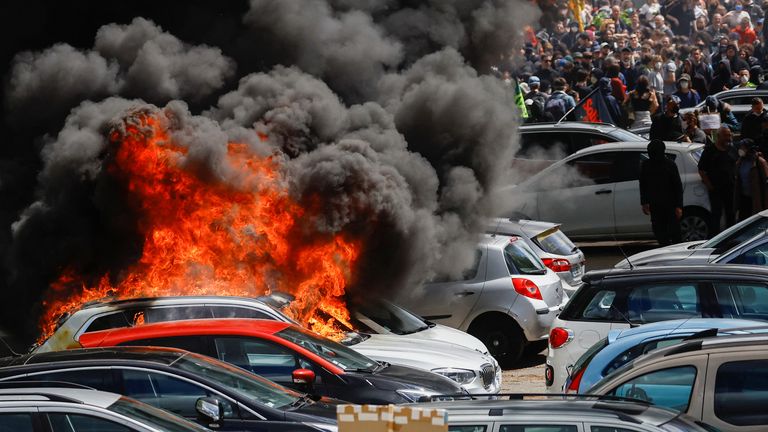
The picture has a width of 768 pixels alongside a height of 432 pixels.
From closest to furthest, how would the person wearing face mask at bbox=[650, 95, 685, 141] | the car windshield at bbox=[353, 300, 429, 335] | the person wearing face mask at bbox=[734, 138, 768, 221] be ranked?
the car windshield at bbox=[353, 300, 429, 335]
the person wearing face mask at bbox=[734, 138, 768, 221]
the person wearing face mask at bbox=[650, 95, 685, 141]

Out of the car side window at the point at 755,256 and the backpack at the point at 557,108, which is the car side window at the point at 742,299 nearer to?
the car side window at the point at 755,256

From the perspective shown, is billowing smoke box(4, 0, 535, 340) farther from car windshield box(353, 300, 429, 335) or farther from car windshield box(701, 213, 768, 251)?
car windshield box(701, 213, 768, 251)

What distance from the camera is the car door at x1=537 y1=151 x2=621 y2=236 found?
60.5ft

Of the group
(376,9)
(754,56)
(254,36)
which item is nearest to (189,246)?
(254,36)

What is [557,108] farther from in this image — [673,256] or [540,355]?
[540,355]

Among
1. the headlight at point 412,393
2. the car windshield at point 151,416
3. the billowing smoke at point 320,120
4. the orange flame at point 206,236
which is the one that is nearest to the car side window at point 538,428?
the car windshield at point 151,416

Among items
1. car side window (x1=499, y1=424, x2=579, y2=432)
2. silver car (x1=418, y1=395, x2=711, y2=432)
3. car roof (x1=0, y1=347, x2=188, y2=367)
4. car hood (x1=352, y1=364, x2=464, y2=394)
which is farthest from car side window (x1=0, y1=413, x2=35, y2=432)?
car hood (x1=352, y1=364, x2=464, y2=394)

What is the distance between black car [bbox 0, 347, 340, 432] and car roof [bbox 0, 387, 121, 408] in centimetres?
124

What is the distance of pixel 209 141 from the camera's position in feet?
44.7

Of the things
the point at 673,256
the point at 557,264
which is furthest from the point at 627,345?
the point at 557,264

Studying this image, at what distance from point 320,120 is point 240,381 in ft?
23.7

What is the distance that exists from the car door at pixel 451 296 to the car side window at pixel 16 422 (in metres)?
7.93

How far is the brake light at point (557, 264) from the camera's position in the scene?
14.8 meters

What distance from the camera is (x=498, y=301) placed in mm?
13391
